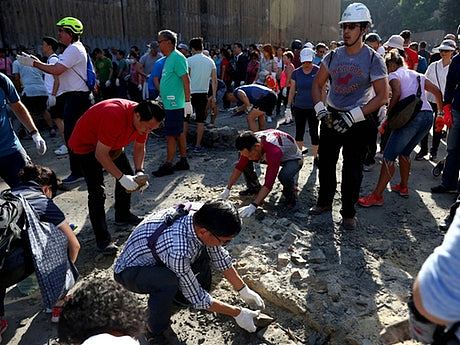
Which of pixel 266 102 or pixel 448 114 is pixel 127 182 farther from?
pixel 448 114

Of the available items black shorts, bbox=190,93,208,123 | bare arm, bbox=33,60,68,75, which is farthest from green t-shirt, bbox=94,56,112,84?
bare arm, bbox=33,60,68,75

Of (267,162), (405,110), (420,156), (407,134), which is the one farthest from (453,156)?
(267,162)

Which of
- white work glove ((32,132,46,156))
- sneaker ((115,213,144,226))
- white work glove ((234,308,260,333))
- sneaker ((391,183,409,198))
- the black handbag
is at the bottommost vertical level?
sneaker ((391,183,409,198))

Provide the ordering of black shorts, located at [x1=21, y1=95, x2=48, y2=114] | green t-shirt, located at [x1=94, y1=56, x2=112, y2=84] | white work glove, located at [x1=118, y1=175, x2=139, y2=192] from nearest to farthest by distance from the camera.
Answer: white work glove, located at [x1=118, y1=175, x2=139, y2=192]
black shorts, located at [x1=21, y1=95, x2=48, y2=114]
green t-shirt, located at [x1=94, y1=56, x2=112, y2=84]

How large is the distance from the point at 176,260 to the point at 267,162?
1.96m

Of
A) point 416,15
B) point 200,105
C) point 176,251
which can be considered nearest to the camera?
point 176,251

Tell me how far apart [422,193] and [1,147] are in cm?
455

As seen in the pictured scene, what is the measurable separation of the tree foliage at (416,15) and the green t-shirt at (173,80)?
36540 mm

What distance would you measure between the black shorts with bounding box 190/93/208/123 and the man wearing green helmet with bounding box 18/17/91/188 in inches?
74.3

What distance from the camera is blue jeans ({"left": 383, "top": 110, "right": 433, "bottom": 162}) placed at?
4453 millimetres

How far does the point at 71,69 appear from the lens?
4.66 m

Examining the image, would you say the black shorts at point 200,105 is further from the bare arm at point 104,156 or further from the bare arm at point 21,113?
the bare arm at point 104,156

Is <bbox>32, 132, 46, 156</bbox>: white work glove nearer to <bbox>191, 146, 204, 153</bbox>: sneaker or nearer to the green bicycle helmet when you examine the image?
the green bicycle helmet

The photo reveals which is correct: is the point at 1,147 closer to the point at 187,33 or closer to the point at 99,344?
the point at 99,344
